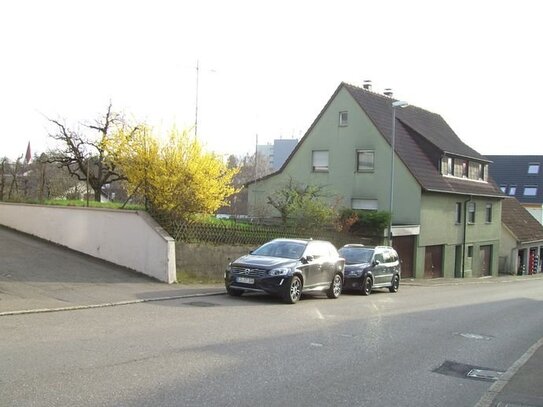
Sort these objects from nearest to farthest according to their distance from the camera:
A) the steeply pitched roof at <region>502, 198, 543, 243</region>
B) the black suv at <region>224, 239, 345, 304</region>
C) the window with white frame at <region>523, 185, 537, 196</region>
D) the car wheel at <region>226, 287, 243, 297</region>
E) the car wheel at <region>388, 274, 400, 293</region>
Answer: the black suv at <region>224, 239, 345, 304</region>
the car wheel at <region>226, 287, 243, 297</region>
the car wheel at <region>388, 274, 400, 293</region>
the steeply pitched roof at <region>502, 198, 543, 243</region>
the window with white frame at <region>523, 185, 537, 196</region>

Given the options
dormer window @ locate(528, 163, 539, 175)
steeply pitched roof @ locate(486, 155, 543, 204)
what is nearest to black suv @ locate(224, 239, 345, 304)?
steeply pitched roof @ locate(486, 155, 543, 204)

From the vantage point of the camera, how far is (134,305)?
12.3 m

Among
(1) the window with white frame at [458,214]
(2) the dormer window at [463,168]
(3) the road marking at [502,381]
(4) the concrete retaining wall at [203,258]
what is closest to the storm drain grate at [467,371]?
(3) the road marking at [502,381]

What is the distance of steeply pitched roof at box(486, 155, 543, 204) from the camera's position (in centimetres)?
7238

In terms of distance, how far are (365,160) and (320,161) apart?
119 inches

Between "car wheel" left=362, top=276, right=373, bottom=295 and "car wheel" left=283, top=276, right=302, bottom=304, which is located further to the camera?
"car wheel" left=362, top=276, right=373, bottom=295

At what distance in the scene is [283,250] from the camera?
1559 centimetres

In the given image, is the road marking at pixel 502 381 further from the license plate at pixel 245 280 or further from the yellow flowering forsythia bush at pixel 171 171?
the yellow flowering forsythia bush at pixel 171 171

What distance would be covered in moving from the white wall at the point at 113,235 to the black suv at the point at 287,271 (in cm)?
220

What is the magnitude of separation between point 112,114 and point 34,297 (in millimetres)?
25440

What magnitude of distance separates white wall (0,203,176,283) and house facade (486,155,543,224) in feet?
206

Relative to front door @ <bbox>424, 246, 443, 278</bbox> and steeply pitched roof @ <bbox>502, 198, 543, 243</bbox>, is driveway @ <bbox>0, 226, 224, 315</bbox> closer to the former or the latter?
front door @ <bbox>424, 246, 443, 278</bbox>

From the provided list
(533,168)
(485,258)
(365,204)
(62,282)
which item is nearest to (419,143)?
(365,204)

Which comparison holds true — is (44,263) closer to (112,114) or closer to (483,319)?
(483,319)
